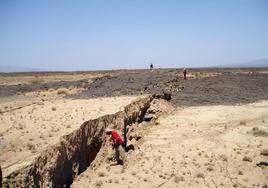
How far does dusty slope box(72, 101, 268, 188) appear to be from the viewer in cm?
1265

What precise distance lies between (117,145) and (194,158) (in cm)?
386

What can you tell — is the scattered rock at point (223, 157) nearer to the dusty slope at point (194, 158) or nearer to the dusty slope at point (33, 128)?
the dusty slope at point (194, 158)

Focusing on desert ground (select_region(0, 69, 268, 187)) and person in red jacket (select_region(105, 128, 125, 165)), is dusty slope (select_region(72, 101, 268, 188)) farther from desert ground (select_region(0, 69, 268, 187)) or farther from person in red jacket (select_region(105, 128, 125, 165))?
person in red jacket (select_region(105, 128, 125, 165))

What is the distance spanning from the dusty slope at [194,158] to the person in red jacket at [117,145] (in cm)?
44

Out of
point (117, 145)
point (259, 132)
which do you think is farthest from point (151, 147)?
point (259, 132)

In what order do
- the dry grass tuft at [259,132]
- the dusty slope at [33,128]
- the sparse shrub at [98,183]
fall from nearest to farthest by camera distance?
the dusty slope at [33,128], the sparse shrub at [98,183], the dry grass tuft at [259,132]

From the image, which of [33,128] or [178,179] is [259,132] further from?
[33,128]

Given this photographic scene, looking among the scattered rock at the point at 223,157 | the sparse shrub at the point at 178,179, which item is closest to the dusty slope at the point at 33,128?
the sparse shrub at the point at 178,179

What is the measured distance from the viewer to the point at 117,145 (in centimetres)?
1438

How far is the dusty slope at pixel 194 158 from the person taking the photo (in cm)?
1265

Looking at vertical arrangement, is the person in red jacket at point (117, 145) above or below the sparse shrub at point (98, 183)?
above

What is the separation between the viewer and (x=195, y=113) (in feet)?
87.5

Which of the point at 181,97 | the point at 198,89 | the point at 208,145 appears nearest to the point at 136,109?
the point at 208,145

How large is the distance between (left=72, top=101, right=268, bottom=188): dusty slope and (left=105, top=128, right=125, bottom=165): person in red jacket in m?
0.44
